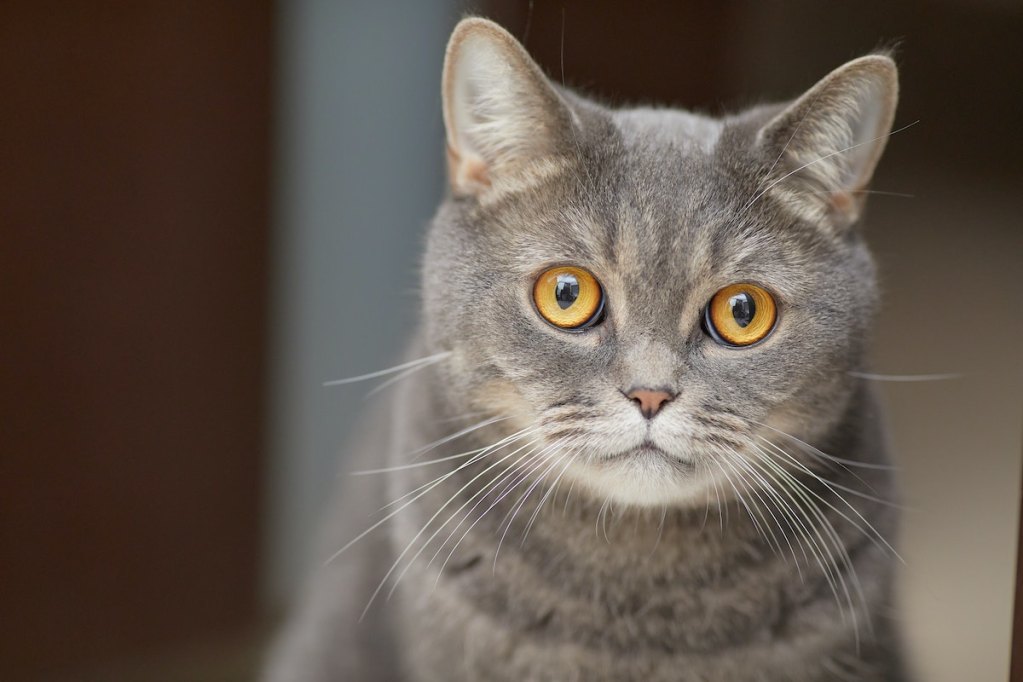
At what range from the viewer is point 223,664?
71.7 inches

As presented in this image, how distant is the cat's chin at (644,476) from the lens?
988mm

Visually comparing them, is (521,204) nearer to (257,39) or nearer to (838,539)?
(838,539)

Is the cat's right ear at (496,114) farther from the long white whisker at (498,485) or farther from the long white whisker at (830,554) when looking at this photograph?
the long white whisker at (830,554)

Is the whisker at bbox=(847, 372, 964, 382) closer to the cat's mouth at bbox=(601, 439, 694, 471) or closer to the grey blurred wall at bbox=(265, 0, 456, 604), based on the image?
the cat's mouth at bbox=(601, 439, 694, 471)

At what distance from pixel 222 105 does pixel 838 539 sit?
48.1 inches

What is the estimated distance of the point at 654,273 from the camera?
100 centimetres

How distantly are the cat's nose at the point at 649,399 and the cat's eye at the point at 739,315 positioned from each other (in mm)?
101

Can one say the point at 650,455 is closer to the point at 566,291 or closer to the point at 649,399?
the point at 649,399

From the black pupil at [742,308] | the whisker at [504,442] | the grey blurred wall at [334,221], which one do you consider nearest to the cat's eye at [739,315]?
the black pupil at [742,308]

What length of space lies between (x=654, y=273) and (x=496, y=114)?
0.81 ft

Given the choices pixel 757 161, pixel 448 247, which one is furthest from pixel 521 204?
pixel 757 161

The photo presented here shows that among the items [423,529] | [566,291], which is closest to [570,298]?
[566,291]

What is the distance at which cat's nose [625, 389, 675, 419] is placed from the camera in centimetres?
95

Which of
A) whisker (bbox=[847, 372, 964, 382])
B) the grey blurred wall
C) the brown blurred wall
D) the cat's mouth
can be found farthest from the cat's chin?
the brown blurred wall
